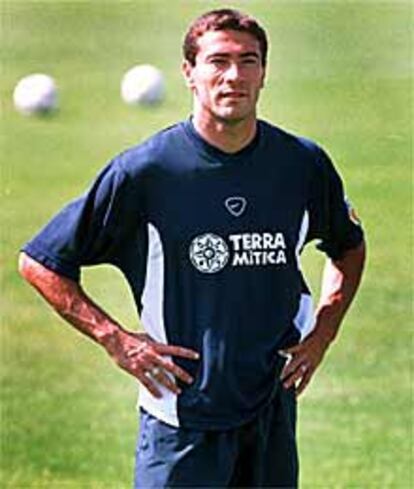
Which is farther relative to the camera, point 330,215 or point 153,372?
point 330,215

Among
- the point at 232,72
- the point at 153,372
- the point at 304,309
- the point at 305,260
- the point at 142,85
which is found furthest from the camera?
the point at 142,85

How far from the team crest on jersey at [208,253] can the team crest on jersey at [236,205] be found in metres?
0.06

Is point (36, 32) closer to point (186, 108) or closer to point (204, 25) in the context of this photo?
point (186, 108)

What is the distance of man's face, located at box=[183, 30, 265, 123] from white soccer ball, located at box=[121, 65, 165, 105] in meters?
2.76

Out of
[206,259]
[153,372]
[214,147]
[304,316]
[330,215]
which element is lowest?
[153,372]

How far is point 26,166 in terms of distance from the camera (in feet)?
20.6

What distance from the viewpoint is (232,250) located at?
3.69m

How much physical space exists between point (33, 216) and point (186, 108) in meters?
0.83

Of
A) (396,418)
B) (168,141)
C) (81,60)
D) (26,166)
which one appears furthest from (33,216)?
(168,141)

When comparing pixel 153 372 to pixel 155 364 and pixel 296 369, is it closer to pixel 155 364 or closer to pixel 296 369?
pixel 155 364

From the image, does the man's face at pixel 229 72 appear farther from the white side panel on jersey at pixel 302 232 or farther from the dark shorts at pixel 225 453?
the dark shorts at pixel 225 453

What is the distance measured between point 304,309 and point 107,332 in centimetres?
42

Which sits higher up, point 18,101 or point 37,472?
point 18,101

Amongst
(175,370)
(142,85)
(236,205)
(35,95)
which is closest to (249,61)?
(236,205)
